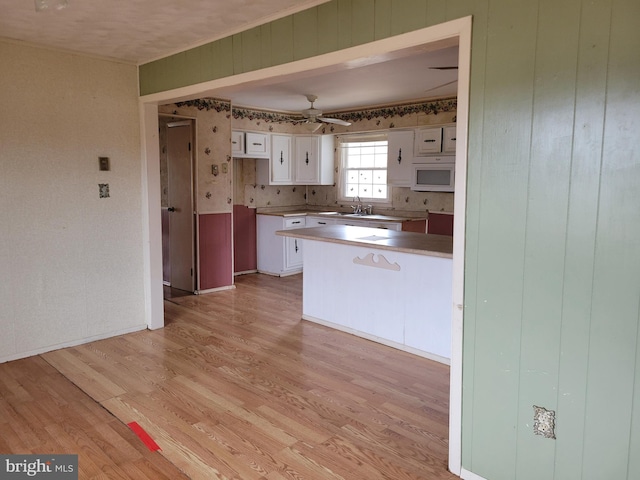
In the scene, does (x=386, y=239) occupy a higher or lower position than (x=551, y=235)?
lower

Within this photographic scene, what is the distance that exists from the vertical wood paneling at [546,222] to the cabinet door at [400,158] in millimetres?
4359

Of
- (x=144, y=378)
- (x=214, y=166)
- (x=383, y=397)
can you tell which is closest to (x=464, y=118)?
(x=383, y=397)

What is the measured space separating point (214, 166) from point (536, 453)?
4756 millimetres

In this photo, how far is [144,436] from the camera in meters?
2.64

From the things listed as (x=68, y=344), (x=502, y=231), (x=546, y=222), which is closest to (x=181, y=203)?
(x=68, y=344)

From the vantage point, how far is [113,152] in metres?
4.16

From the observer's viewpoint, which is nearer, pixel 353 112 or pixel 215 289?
pixel 215 289

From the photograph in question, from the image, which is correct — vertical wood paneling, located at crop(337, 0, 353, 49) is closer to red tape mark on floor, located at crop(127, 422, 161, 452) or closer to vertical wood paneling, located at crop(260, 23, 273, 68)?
vertical wood paneling, located at crop(260, 23, 273, 68)

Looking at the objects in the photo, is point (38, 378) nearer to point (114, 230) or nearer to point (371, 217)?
point (114, 230)

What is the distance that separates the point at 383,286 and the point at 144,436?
7.12ft

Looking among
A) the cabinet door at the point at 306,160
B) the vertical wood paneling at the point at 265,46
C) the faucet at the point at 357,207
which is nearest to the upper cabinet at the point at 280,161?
the cabinet door at the point at 306,160

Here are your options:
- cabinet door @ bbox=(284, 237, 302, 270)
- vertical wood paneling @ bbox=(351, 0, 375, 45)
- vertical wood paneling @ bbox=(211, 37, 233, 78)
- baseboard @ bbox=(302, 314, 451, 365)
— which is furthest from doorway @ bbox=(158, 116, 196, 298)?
vertical wood paneling @ bbox=(351, 0, 375, 45)

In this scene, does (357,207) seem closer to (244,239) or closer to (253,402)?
(244,239)

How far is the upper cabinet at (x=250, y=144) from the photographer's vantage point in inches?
255
